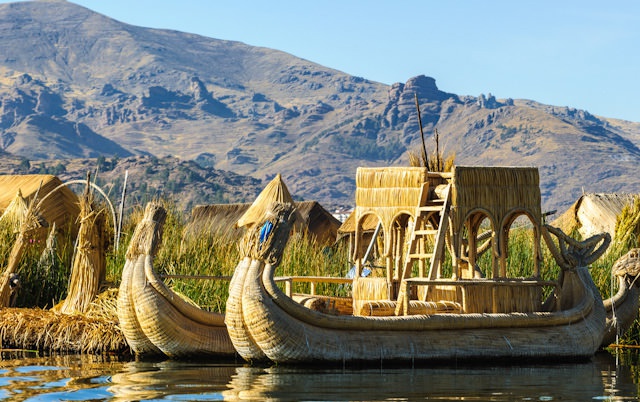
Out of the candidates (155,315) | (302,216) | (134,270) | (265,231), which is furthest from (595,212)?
(265,231)

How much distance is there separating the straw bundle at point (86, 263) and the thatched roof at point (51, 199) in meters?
3.83

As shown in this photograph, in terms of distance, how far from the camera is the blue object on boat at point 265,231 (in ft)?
34.5

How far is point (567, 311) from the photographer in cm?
1216

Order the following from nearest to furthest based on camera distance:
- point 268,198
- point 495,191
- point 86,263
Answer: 1. point 495,191
2. point 86,263
3. point 268,198

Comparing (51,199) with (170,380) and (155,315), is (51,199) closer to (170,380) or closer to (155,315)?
(155,315)

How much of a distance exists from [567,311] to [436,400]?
149 inches

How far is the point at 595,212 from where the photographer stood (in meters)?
22.5

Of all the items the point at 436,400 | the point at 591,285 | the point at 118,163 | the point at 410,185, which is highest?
the point at 118,163

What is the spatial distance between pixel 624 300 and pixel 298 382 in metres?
5.31

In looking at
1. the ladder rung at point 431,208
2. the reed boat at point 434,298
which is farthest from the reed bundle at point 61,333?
the ladder rung at point 431,208

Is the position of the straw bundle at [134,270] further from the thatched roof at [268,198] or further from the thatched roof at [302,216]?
the thatched roof at [302,216]

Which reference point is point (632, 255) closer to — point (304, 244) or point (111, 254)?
point (304, 244)

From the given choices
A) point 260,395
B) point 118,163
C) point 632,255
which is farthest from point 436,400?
point 118,163

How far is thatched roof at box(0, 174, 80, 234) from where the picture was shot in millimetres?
18250
